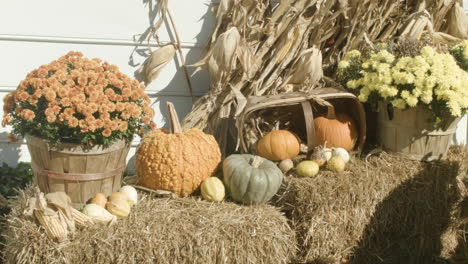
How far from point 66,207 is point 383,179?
1858 millimetres

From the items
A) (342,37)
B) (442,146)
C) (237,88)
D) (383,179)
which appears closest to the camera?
(383,179)

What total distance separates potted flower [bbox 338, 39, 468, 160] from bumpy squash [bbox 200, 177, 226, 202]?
A: 1120mm

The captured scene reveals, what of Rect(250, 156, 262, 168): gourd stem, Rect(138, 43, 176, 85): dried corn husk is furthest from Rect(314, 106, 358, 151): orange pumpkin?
Rect(138, 43, 176, 85): dried corn husk

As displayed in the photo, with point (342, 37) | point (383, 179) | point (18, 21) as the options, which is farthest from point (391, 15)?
Result: point (18, 21)

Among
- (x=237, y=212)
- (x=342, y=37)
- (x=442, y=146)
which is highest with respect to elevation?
(x=342, y=37)

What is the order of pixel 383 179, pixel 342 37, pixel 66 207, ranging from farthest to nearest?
1. pixel 342 37
2. pixel 383 179
3. pixel 66 207

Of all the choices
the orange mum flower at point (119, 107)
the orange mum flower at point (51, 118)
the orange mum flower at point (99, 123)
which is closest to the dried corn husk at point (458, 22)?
the orange mum flower at point (119, 107)

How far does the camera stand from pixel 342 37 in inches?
154

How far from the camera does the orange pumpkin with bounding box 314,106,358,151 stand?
348cm

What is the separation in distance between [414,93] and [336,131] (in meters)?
0.59

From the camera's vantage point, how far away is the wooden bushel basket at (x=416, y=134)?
326 centimetres

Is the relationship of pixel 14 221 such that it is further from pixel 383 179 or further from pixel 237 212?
pixel 383 179

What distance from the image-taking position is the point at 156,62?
3.61m

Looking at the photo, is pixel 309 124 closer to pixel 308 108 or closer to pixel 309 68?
pixel 308 108
